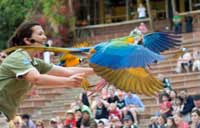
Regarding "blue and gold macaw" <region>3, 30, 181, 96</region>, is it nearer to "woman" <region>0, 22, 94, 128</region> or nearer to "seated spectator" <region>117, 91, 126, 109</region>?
"woman" <region>0, 22, 94, 128</region>

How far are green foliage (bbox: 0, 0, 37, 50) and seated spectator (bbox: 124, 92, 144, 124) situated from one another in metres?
10.6

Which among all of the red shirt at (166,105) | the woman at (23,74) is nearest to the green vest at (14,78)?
the woman at (23,74)

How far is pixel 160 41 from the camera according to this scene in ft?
20.6

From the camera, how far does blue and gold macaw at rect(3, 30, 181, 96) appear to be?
18.1ft

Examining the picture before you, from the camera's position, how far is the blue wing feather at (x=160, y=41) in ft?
20.3

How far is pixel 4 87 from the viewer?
5129 mm

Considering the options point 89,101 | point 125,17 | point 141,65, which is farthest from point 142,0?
point 141,65

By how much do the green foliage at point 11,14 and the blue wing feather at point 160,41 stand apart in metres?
17.8

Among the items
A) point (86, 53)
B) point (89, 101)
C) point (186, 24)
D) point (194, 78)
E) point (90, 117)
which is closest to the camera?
point (86, 53)

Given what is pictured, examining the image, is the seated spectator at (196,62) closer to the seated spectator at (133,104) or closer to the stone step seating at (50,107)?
the stone step seating at (50,107)

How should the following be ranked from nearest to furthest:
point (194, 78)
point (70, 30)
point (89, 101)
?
point (89, 101)
point (194, 78)
point (70, 30)

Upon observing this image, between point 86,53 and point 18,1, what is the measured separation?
63.1 ft

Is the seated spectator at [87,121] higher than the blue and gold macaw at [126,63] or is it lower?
lower

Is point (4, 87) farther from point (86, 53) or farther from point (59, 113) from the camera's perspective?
point (59, 113)
